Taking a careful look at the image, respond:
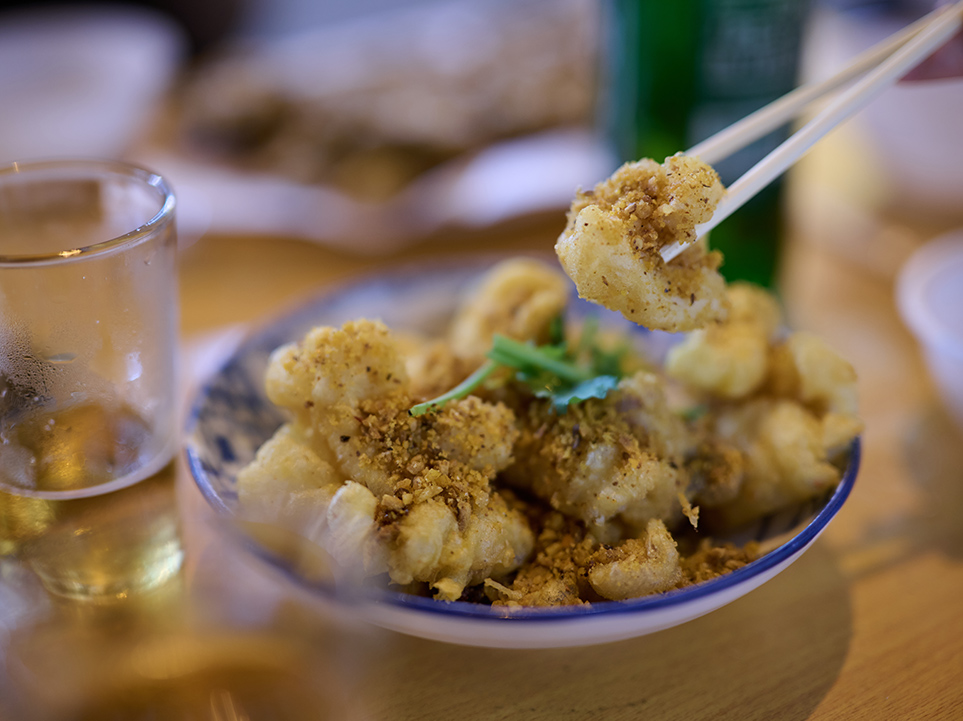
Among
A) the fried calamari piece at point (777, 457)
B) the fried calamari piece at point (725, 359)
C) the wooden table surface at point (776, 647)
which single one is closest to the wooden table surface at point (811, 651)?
the wooden table surface at point (776, 647)

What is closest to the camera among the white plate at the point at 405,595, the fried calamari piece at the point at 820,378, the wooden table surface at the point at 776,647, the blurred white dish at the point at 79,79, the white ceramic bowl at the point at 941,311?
the white plate at the point at 405,595

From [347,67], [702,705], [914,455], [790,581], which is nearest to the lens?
[702,705]

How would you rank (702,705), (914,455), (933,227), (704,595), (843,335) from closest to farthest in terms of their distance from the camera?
(704,595)
(702,705)
(914,455)
(843,335)
(933,227)

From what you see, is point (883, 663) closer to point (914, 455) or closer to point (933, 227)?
point (914, 455)

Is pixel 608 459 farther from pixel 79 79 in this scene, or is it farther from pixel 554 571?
pixel 79 79

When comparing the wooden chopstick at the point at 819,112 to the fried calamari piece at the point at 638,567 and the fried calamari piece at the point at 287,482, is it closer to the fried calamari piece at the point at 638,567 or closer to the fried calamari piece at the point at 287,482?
the fried calamari piece at the point at 638,567

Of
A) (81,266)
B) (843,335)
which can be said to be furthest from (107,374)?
(843,335)
